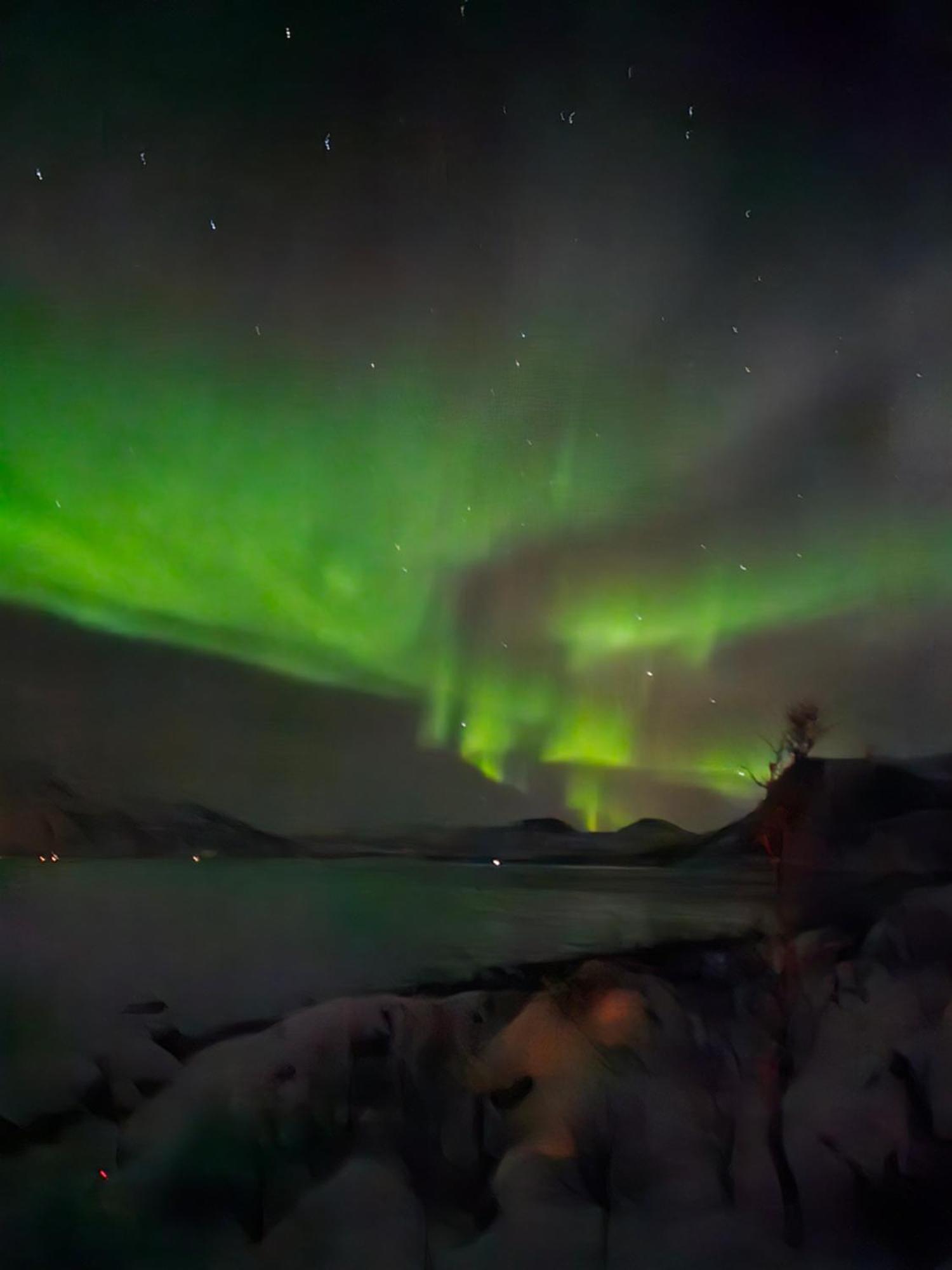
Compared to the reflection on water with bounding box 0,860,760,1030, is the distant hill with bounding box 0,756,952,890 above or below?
above

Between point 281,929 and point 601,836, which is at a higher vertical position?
point 601,836

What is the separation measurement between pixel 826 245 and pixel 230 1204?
5.63 feet

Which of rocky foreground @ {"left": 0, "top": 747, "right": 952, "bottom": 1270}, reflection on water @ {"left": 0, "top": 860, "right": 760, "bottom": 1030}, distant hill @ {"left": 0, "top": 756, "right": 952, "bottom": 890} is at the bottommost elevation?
rocky foreground @ {"left": 0, "top": 747, "right": 952, "bottom": 1270}

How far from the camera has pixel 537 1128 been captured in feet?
5.04

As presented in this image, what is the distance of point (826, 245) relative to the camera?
5.41 feet

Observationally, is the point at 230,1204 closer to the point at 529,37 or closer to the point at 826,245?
the point at 826,245

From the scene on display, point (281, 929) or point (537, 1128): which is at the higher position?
point (281, 929)

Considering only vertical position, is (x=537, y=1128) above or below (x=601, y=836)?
below

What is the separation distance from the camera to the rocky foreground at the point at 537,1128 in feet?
5.03

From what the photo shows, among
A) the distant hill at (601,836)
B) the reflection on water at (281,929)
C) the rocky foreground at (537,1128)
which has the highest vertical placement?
the distant hill at (601,836)

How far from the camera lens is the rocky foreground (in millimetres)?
1533

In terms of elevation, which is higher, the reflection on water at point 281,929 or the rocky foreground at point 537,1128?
the reflection on water at point 281,929

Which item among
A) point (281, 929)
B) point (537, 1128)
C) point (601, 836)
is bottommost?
point (537, 1128)

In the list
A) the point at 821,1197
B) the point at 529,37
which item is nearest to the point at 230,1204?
the point at 821,1197
